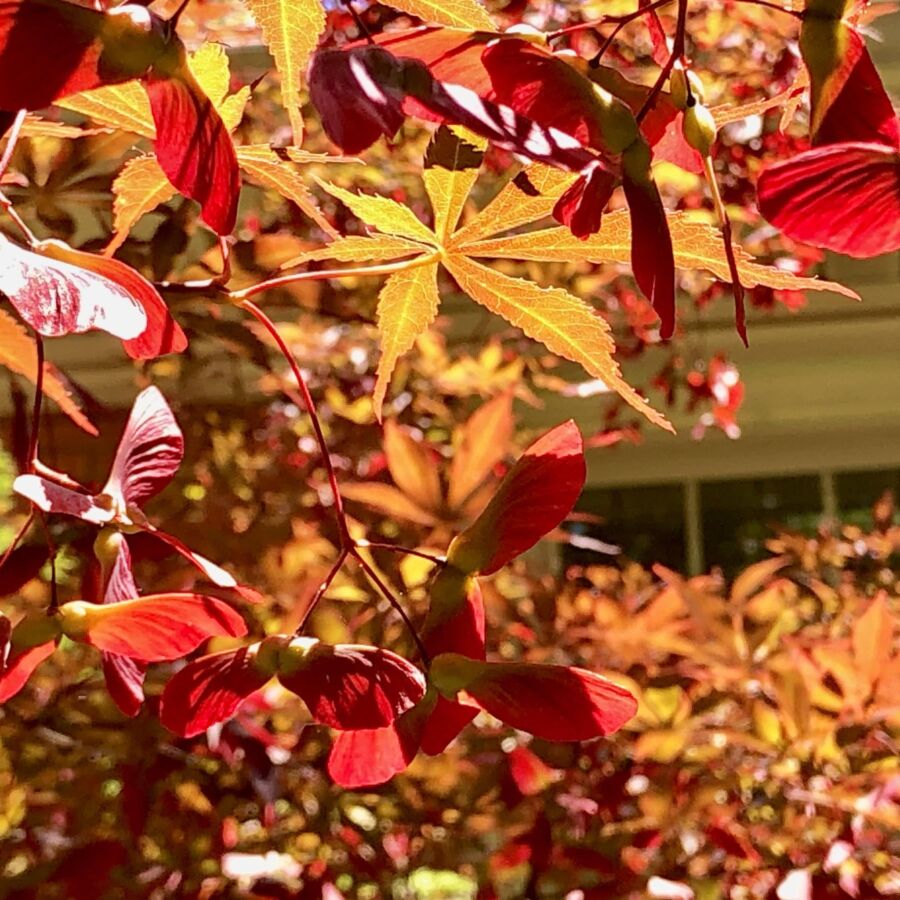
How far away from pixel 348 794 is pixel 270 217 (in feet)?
2.89

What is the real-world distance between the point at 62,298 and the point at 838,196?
0.38 feet

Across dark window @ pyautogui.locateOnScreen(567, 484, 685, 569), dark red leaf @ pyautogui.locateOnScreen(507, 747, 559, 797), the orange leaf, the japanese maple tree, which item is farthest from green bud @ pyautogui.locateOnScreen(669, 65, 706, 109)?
dark window @ pyautogui.locateOnScreen(567, 484, 685, 569)

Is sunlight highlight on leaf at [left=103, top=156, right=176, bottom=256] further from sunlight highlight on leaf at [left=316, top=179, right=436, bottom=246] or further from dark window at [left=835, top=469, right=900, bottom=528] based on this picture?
dark window at [left=835, top=469, right=900, bottom=528]

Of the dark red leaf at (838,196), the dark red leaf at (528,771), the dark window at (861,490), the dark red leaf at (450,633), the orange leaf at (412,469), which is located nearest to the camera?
the dark red leaf at (838,196)

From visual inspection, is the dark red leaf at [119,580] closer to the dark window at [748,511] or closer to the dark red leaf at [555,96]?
the dark red leaf at [555,96]

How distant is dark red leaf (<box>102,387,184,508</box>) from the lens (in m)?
0.29

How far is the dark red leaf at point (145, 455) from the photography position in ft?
0.94

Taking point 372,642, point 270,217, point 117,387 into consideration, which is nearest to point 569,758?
point 372,642

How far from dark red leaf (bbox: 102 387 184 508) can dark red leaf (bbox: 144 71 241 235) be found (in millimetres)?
105

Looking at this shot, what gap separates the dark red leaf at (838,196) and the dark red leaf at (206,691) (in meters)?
0.15

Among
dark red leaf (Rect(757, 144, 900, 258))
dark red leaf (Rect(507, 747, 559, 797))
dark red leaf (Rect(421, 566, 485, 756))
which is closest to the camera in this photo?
dark red leaf (Rect(757, 144, 900, 258))

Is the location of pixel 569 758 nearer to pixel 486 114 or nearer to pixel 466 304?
pixel 486 114

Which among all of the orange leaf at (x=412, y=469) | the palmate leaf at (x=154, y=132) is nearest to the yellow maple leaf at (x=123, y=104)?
the palmate leaf at (x=154, y=132)

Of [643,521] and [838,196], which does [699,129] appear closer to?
[838,196]
